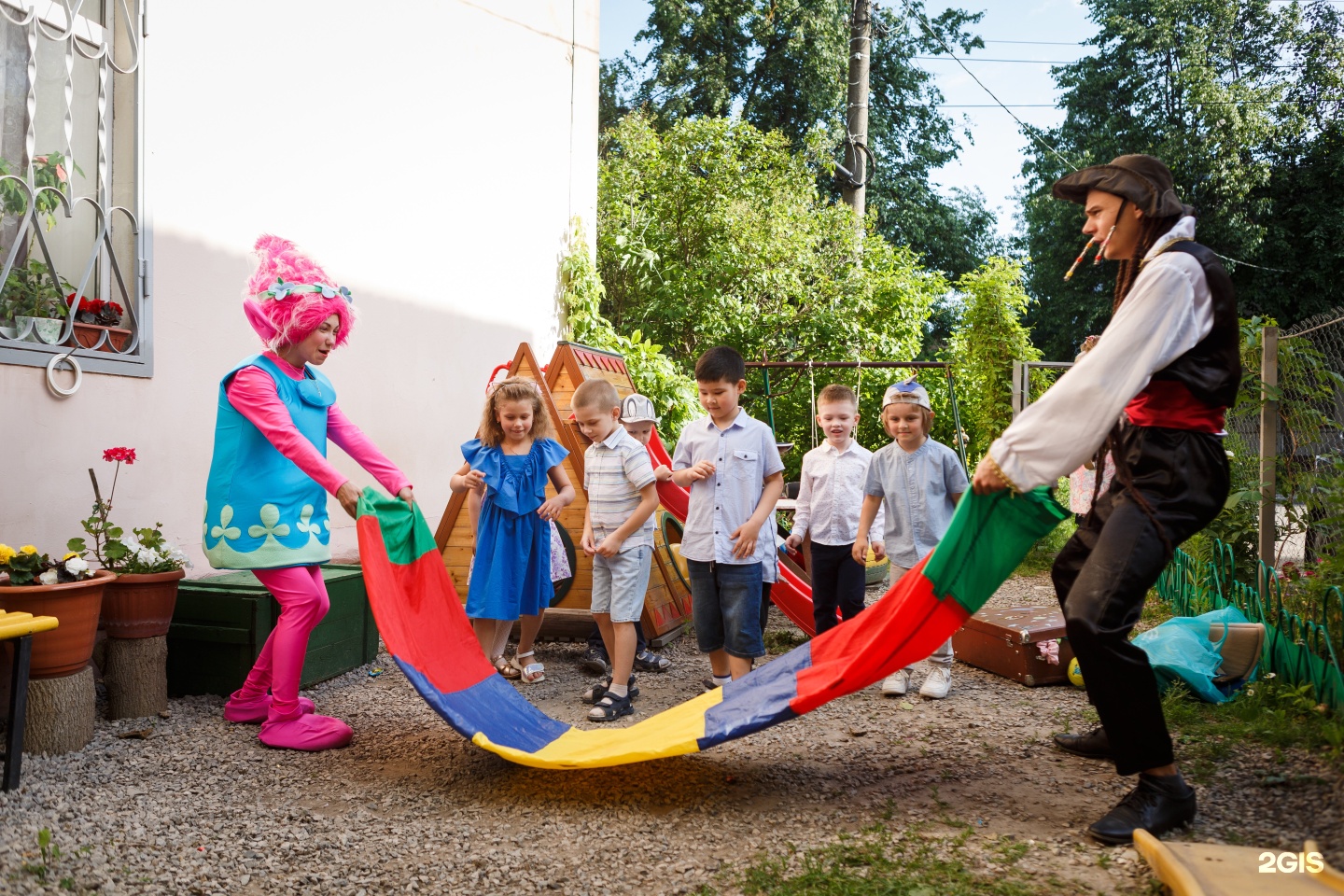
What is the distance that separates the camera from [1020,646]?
4426 millimetres

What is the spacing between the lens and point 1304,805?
2635 mm

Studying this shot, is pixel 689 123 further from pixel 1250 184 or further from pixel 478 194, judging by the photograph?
pixel 1250 184

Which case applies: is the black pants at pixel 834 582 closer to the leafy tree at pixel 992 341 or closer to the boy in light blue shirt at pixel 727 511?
the boy in light blue shirt at pixel 727 511

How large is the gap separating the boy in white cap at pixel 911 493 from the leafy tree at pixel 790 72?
16.8 meters

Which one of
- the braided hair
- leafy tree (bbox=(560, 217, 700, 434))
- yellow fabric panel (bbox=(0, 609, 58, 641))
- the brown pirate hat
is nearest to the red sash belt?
the braided hair

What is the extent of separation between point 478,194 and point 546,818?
5.46 m

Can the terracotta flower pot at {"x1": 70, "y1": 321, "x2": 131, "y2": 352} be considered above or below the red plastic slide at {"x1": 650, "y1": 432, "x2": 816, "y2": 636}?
above

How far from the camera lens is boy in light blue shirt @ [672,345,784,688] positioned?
4.01 meters

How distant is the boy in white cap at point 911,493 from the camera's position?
168 inches

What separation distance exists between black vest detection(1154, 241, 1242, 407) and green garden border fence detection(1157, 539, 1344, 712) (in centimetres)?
140

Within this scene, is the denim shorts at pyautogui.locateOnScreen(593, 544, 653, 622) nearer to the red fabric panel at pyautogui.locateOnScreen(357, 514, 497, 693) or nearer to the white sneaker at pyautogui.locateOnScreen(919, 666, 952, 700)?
the red fabric panel at pyautogui.locateOnScreen(357, 514, 497, 693)

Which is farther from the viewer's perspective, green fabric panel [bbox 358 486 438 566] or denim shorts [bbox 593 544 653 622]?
denim shorts [bbox 593 544 653 622]

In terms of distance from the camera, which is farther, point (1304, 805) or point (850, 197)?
point (850, 197)

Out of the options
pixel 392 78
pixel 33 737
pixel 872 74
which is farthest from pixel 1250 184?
pixel 33 737
